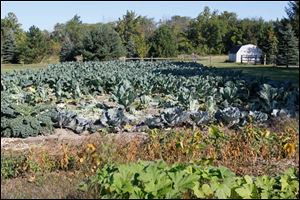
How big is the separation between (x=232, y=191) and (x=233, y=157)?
2.84m

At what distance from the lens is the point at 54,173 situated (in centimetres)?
668

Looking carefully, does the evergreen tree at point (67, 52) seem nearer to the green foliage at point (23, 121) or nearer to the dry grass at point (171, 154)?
the green foliage at point (23, 121)

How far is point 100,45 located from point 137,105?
39.4m

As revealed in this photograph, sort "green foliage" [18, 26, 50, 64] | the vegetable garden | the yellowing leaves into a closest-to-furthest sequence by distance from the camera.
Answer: the vegetable garden < the yellowing leaves < "green foliage" [18, 26, 50, 64]

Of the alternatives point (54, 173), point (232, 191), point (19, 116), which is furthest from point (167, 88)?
point (232, 191)

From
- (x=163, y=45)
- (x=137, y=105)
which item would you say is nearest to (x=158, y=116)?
(x=137, y=105)

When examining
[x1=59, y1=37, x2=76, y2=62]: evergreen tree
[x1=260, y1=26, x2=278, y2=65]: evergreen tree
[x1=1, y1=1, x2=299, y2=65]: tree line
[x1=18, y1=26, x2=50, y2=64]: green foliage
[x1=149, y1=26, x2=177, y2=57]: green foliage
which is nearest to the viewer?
[x1=18, y1=26, x2=50, y2=64]: green foliage

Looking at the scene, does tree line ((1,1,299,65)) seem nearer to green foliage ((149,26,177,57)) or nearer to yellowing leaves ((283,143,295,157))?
green foliage ((149,26,177,57))

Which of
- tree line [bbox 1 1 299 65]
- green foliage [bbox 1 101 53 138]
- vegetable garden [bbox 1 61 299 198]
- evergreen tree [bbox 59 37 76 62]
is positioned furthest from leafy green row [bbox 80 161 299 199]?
evergreen tree [bbox 59 37 76 62]

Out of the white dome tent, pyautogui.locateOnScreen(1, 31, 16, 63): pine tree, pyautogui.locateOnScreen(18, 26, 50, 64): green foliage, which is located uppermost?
the white dome tent

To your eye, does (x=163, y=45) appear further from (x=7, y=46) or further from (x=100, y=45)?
(x=7, y=46)

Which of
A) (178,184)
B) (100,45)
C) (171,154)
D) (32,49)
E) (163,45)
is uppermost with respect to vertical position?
(163,45)

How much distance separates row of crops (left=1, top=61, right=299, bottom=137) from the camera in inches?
409

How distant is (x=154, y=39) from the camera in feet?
217
